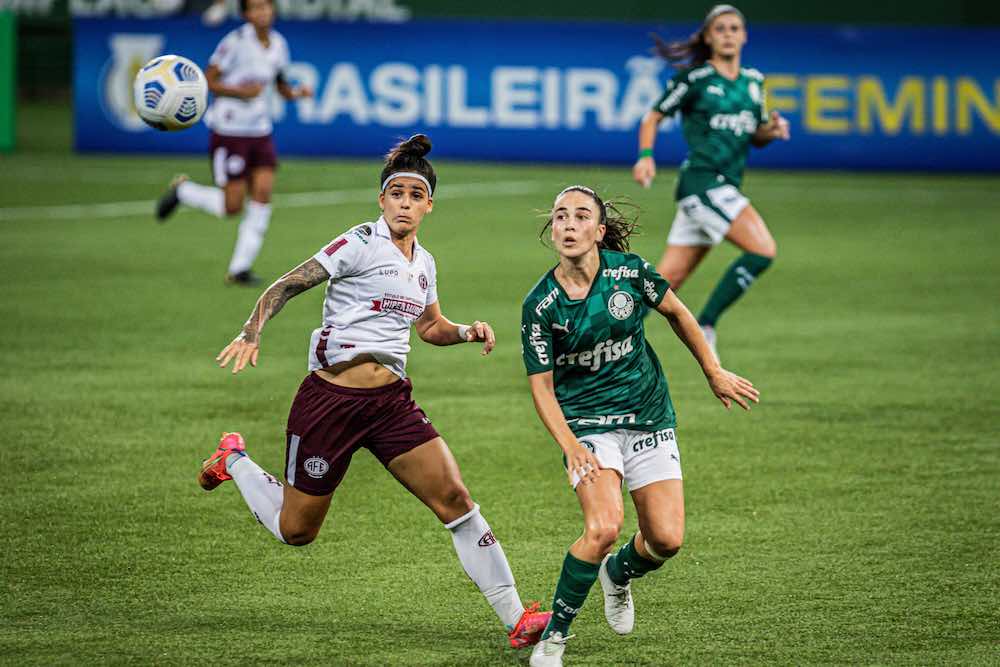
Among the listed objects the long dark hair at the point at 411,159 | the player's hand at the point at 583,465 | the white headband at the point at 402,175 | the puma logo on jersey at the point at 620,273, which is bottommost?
the player's hand at the point at 583,465

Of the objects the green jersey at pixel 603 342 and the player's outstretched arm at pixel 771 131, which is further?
the player's outstretched arm at pixel 771 131

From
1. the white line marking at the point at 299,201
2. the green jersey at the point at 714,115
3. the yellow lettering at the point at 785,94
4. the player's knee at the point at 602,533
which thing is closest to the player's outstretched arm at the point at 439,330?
the player's knee at the point at 602,533

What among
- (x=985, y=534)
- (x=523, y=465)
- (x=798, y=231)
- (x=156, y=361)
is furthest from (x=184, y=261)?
(x=985, y=534)

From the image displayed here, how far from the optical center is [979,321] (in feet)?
41.8

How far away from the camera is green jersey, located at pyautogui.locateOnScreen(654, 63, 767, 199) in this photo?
1121cm

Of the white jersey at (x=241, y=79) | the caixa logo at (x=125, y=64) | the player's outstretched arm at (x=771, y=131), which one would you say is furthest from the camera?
the caixa logo at (x=125, y=64)

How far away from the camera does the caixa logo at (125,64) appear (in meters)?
24.7

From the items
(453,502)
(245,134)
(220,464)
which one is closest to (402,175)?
(453,502)

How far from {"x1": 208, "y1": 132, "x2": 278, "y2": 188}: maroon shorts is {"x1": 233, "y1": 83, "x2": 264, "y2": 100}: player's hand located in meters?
0.45

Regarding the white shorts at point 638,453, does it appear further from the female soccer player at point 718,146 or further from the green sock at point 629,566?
the female soccer player at point 718,146

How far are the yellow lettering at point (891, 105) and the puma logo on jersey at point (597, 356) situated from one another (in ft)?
60.3

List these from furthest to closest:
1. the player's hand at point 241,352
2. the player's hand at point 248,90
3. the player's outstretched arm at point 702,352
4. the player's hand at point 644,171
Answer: the player's hand at point 248,90 < the player's hand at point 644,171 < the player's outstretched arm at point 702,352 < the player's hand at point 241,352

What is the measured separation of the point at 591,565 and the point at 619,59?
1922cm

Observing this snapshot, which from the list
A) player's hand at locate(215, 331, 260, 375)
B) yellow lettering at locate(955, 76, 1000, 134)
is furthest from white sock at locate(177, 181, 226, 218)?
yellow lettering at locate(955, 76, 1000, 134)
